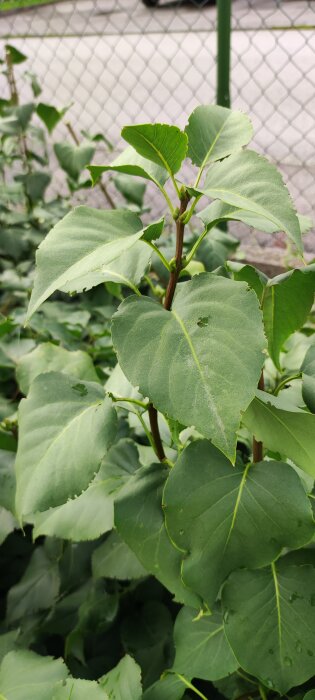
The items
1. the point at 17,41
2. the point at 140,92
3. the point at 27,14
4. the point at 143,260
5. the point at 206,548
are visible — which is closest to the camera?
the point at 206,548

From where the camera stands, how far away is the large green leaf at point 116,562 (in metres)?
1.18

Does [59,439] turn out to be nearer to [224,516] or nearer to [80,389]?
[80,389]

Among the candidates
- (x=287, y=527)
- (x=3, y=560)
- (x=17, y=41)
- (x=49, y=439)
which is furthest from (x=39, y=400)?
(x=17, y=41)

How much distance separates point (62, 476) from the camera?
89 cm

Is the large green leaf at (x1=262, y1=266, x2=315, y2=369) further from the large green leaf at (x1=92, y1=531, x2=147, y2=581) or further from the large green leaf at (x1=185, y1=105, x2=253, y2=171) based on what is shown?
the large green leaf at (x1=92, y1=531, x2=147, y2=581)

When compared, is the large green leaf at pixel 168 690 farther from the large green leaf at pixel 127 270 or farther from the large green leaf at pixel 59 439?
the large green leaf at pixel 127 270

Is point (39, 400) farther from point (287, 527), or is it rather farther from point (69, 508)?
point (287, 527)

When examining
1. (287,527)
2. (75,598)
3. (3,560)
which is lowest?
(3,560)

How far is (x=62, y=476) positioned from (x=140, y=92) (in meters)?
6.07

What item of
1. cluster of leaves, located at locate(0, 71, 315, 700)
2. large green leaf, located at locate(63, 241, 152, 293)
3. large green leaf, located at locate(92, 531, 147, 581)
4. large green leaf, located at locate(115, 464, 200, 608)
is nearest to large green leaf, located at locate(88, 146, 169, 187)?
cluster of leaves, located at locate(0, 71, 315, 700)

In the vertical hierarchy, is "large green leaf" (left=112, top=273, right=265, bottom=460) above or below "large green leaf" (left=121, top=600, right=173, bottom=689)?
above

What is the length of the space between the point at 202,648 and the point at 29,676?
0.28 meters

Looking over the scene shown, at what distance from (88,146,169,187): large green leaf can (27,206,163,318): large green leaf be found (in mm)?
53

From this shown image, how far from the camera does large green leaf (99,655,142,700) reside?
0.98m
